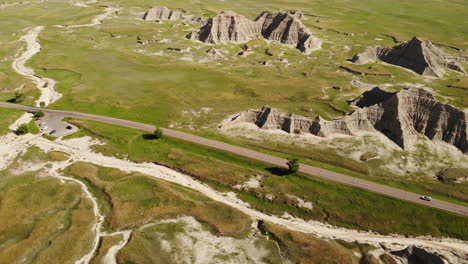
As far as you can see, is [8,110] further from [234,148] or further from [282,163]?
[282,163]

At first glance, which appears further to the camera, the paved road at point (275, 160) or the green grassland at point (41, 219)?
the paved road at point (275, 160)

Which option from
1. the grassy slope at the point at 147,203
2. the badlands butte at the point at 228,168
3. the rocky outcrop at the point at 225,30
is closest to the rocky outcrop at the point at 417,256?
the badlands butte at the point at 228,168

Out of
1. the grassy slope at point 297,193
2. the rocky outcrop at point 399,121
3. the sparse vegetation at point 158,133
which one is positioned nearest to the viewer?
the grassy slope at point 297,193

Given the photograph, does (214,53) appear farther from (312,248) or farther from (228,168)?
(312,248)

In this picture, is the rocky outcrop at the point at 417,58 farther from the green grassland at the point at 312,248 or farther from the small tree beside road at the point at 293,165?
the green grassland at the point at 312,248

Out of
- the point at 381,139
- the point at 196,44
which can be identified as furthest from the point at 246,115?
Answer: the point at 196,44
